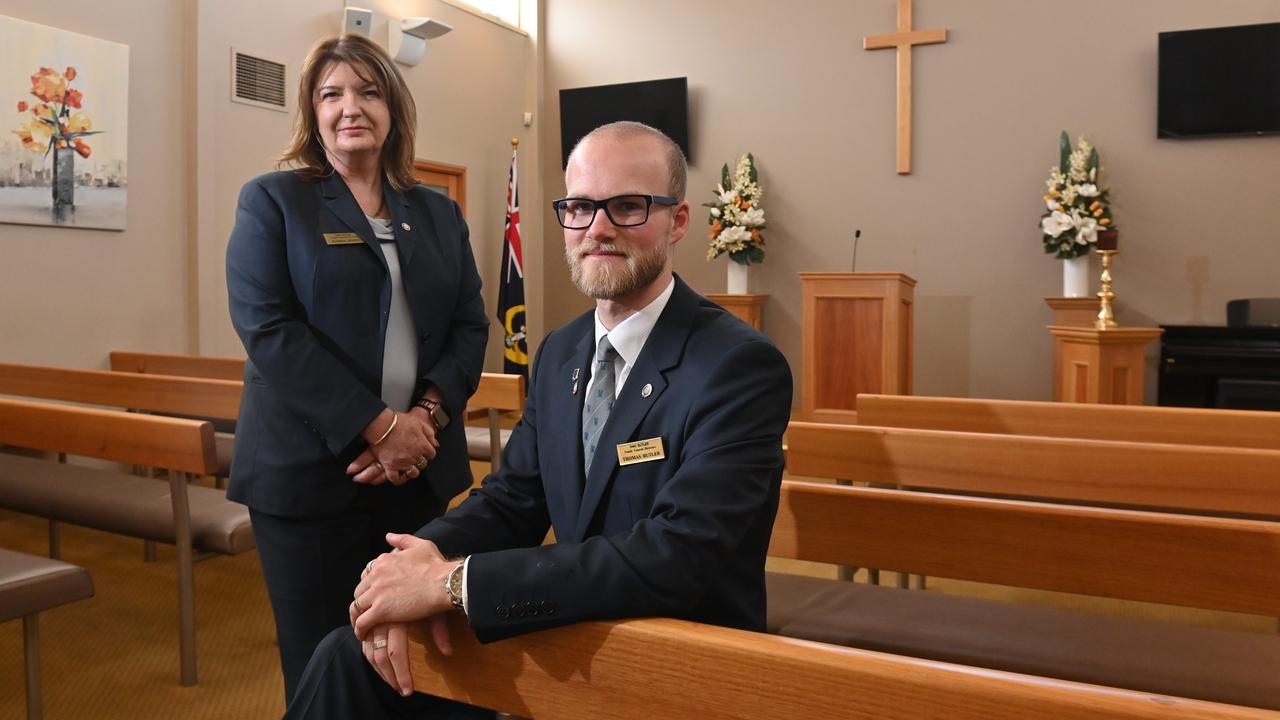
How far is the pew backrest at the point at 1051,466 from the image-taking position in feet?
7.14

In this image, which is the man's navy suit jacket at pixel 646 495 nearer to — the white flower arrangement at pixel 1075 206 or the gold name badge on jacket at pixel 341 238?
the gold name badge on jacket at pixel 341 238

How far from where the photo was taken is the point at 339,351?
6.38 ft

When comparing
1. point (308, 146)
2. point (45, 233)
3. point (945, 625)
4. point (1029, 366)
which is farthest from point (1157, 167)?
point (45, 233)

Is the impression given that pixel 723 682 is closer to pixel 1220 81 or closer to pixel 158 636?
pixel 158 636

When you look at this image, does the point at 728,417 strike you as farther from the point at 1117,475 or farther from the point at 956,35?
the point at 956,35

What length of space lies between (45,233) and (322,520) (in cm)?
399

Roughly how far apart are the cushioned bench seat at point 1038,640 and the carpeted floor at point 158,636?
4.88 feet

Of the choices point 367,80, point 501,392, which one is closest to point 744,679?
point 367,80

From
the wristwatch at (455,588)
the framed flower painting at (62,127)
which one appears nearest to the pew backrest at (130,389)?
the framed flower painting at (62,127)

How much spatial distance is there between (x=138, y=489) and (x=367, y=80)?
1.81m

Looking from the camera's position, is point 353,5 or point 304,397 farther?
point 353,5

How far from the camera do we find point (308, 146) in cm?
203

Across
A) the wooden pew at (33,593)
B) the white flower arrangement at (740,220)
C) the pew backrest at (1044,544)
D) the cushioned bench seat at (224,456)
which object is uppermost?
the white flower arrangement at (740,220)

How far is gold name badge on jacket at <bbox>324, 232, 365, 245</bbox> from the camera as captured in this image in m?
1.93
